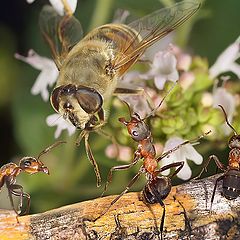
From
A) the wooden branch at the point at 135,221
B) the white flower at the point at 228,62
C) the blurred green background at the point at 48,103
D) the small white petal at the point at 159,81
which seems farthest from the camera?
the blurred green background at the point at 48,103

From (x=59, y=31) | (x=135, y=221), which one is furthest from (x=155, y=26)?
(x=135, y=221)

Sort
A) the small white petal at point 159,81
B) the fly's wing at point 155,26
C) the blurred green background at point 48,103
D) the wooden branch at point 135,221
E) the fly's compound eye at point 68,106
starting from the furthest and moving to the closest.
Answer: the blurred green background at point 48,103, the small white petal at point 159,81, the fly's wing at point 155,26, the fly's compound eye at point 68,106, the wooden branch at point 135,221

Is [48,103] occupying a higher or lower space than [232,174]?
lower

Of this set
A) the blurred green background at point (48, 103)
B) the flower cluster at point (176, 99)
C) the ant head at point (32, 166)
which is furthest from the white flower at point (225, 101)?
the ant head at point (32, 166)

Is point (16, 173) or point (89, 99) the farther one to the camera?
point (16, 173)

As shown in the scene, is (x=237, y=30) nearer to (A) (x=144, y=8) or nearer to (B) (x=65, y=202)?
(A) (x=144, y=8)

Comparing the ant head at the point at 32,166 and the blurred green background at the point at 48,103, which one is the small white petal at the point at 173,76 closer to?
the blurred green background at the point at 48,103

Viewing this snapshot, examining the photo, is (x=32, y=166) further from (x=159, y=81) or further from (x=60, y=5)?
(x=60, y=5)

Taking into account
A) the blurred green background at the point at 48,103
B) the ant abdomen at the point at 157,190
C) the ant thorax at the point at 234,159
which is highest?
the ant thorax at the point at 234,159
